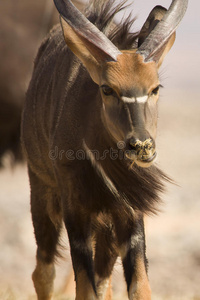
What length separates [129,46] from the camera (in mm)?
6125

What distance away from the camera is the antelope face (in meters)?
5.34

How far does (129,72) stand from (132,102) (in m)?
0.22

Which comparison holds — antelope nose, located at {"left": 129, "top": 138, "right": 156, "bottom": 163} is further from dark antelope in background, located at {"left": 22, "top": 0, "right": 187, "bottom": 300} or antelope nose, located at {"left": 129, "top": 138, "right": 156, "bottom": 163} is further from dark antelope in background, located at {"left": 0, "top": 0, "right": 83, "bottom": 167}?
dark antelope in background, located at {"left": 0, "top": 0, "right": 83, "bottom": 167}

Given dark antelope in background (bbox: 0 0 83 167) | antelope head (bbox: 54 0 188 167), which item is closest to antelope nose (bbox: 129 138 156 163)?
antelope head (bbox: 54 0 188 167)

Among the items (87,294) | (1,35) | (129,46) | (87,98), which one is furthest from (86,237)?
(1,35)

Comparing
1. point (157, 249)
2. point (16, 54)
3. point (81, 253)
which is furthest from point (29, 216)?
point (81, 253)

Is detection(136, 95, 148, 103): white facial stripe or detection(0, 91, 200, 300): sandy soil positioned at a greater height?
detection(136, 95, 148, 103): white facial stripe

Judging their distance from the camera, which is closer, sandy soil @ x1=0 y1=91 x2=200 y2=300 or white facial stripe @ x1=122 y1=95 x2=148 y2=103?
white facial stripe @ x1=122 y1=95 x2=148 y2=103

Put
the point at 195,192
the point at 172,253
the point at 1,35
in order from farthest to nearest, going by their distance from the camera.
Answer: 1. the point at 195,192
2. the point at 172,253
3. the point at 1,35

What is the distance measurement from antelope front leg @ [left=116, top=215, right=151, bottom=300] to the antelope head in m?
0.69

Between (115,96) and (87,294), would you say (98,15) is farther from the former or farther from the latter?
(87,294)

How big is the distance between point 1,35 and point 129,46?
→ 14.5ft

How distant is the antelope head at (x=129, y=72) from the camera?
212 inches

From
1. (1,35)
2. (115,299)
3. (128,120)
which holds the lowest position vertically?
(115,299)
